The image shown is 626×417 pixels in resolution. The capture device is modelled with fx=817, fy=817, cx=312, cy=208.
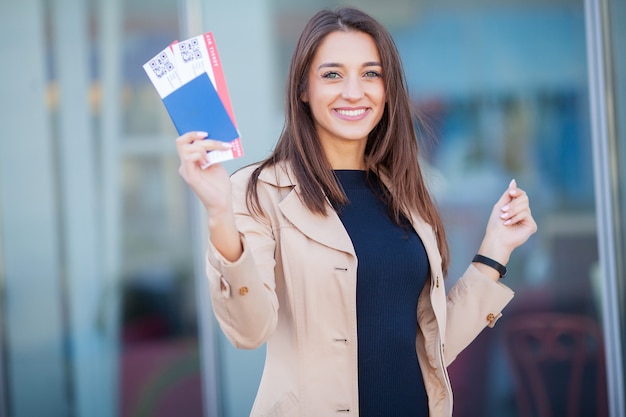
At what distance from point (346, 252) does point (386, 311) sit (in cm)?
20

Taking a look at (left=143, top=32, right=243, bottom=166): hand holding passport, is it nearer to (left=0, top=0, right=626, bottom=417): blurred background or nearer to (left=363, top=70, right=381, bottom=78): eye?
(left=363, top=70, right=381, bottom=78): eye

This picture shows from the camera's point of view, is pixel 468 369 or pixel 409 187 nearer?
pixel 409 187

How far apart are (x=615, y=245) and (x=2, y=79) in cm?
364

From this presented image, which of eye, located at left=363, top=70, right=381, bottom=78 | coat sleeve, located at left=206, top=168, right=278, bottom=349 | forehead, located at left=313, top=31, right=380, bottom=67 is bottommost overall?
coat sleeve, located at left=206, top=168, right=278, bottom=349

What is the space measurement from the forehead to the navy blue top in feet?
1.34

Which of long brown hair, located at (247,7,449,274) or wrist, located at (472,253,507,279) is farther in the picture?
wrist, located at (472,253,507,279)

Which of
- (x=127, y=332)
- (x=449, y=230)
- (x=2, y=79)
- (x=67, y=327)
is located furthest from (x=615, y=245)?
(x=2, y=79)

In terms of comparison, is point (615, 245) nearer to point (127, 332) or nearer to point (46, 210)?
point (127, 332)

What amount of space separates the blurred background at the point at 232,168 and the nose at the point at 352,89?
2.29 m

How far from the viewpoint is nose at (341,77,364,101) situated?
7.54 feet

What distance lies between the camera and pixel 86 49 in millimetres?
4801

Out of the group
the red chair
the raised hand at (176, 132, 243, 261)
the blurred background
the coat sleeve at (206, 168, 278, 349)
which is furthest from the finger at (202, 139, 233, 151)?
the red chair

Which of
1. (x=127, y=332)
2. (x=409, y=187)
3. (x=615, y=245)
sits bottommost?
(x=127, y=332)

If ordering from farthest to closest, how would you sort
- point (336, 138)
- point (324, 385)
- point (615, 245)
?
point (615, 245), point (336, 138), point (324, 385)
